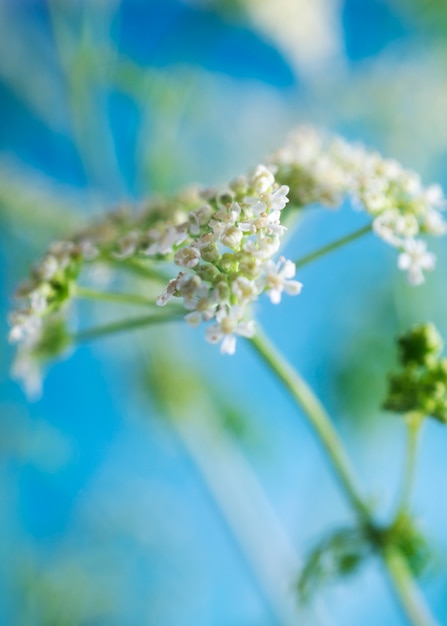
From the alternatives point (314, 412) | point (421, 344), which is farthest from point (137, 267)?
point (421, 344)

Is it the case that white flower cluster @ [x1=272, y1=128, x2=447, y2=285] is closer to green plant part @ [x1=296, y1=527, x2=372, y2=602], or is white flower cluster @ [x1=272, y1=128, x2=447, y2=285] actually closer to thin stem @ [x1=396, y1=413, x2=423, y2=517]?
thin stem @ [x1=396, y1=413, x2=423, y2=517]

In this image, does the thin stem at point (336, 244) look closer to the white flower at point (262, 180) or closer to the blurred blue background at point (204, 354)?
the white flower at point (262, 180)

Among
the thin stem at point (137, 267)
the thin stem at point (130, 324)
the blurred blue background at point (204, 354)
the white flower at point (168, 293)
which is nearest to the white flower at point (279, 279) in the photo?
the white flower at point (168, 293)

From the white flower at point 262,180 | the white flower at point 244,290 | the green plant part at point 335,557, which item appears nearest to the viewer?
the white flower at point 244,290

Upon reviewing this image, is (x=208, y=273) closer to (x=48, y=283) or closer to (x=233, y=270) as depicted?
(x=233, y=270)

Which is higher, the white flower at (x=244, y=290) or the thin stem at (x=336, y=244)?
the thin stem at (x=336, y=244)

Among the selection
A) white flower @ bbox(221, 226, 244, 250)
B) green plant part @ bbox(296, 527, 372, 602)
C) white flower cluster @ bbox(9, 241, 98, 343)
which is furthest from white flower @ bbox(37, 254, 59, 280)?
green plant part @ bbox(296, 527, 372, 602)

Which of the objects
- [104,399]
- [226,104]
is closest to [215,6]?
[226,104]

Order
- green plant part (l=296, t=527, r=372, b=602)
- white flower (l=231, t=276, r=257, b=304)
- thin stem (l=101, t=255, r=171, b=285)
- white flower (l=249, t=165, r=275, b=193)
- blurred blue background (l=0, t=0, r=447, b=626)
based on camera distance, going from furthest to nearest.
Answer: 1. blurred blue background (l=0, t=0, r=447, b=626)
2. green plant part (l=296, t=527, r=372, b=602)
3. thin stem (l=101, t=255, r=171, b=285)
4. white flower (l=249, t=165, r=275, b=193)
5. white flower (l=231, t=276, r=257, b=304)
